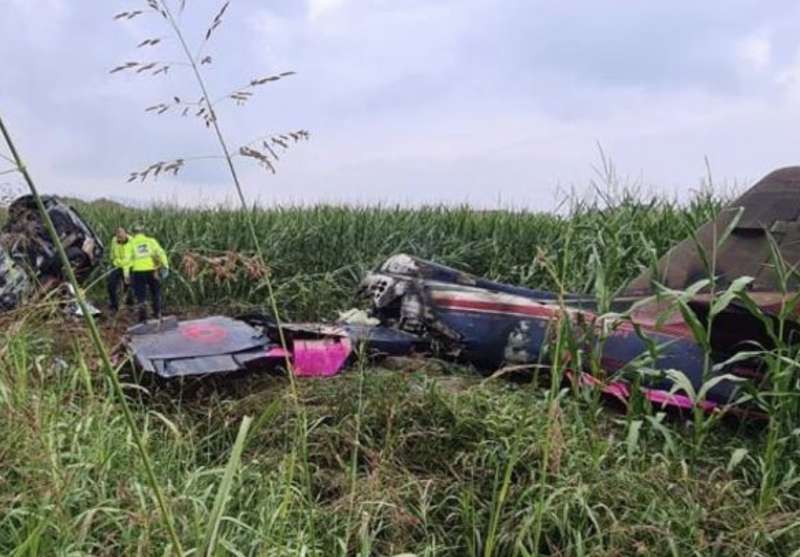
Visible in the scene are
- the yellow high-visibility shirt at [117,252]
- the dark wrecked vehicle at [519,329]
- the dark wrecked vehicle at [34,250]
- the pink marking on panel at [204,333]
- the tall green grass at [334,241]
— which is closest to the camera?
the dark wrecked vehicle at [519,329]

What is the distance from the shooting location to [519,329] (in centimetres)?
440

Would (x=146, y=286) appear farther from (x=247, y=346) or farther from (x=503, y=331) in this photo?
(x=503, y=331)

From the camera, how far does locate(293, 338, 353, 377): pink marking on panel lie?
A: 4.46 metres

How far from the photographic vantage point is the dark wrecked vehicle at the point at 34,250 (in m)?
3.74

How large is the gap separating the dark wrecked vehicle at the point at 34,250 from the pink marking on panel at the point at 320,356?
1341 mm

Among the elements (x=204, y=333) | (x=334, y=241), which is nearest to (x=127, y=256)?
(x=334, y=241)

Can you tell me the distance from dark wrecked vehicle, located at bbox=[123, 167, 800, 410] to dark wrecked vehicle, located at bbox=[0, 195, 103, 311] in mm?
775

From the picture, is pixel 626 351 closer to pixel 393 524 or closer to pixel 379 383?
pixel 379 383

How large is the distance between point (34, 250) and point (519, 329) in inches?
122

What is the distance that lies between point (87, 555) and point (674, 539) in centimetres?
159

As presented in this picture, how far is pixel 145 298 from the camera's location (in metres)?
9.46

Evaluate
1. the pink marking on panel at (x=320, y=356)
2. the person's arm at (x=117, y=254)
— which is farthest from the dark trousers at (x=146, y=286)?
the pink marking on panel at (x=320, y=356)

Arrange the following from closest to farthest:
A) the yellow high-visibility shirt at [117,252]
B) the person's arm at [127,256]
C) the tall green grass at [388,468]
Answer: the tall green grass at [388,468] < the person's arm at [127,256] < the yellow high-visibility shirt at [117,252]

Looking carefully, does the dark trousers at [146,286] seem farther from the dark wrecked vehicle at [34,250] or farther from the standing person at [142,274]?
the dark wrecked vehicle at [34,250]
